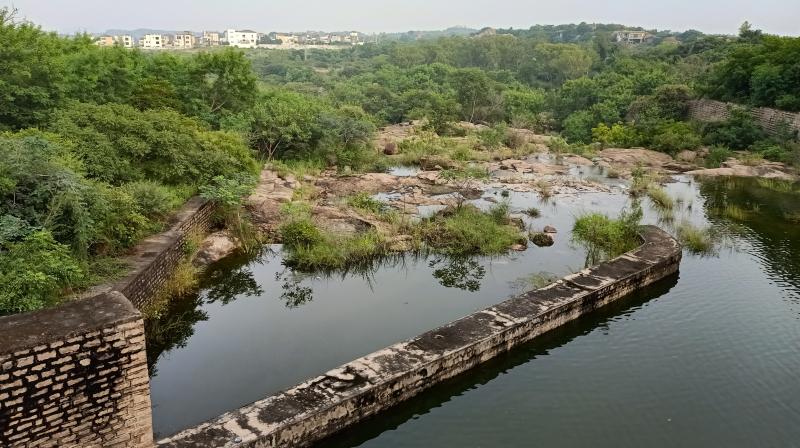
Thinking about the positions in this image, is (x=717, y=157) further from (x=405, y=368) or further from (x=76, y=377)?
(x=76, y=377)

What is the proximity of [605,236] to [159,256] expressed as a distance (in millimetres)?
9182

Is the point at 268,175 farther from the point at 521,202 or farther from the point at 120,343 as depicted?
the point at 120,343

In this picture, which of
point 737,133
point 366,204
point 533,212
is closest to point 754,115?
point 737,133

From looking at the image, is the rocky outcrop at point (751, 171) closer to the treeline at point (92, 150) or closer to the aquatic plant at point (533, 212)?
the aquatic plant at point (533, 212)

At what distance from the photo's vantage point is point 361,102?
3678 cm

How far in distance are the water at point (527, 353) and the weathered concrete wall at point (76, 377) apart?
134 centimetres

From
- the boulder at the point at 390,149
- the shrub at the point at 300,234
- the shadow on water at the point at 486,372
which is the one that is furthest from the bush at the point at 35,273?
→ the boulder at the point at 390,149

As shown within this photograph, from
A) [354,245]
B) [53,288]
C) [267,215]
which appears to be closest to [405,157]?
[267,215]

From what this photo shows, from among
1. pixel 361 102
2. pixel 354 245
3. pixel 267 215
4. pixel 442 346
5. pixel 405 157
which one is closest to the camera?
pixel 442 346

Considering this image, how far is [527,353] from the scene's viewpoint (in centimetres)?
831

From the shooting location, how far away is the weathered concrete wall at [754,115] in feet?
78.9

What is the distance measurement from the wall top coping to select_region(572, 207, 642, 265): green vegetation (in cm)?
924

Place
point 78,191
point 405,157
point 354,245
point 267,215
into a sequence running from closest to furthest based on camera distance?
1. point 78,191
2. point 354,245
3. point 267,215
4. point 405,157

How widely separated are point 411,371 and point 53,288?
461cm
